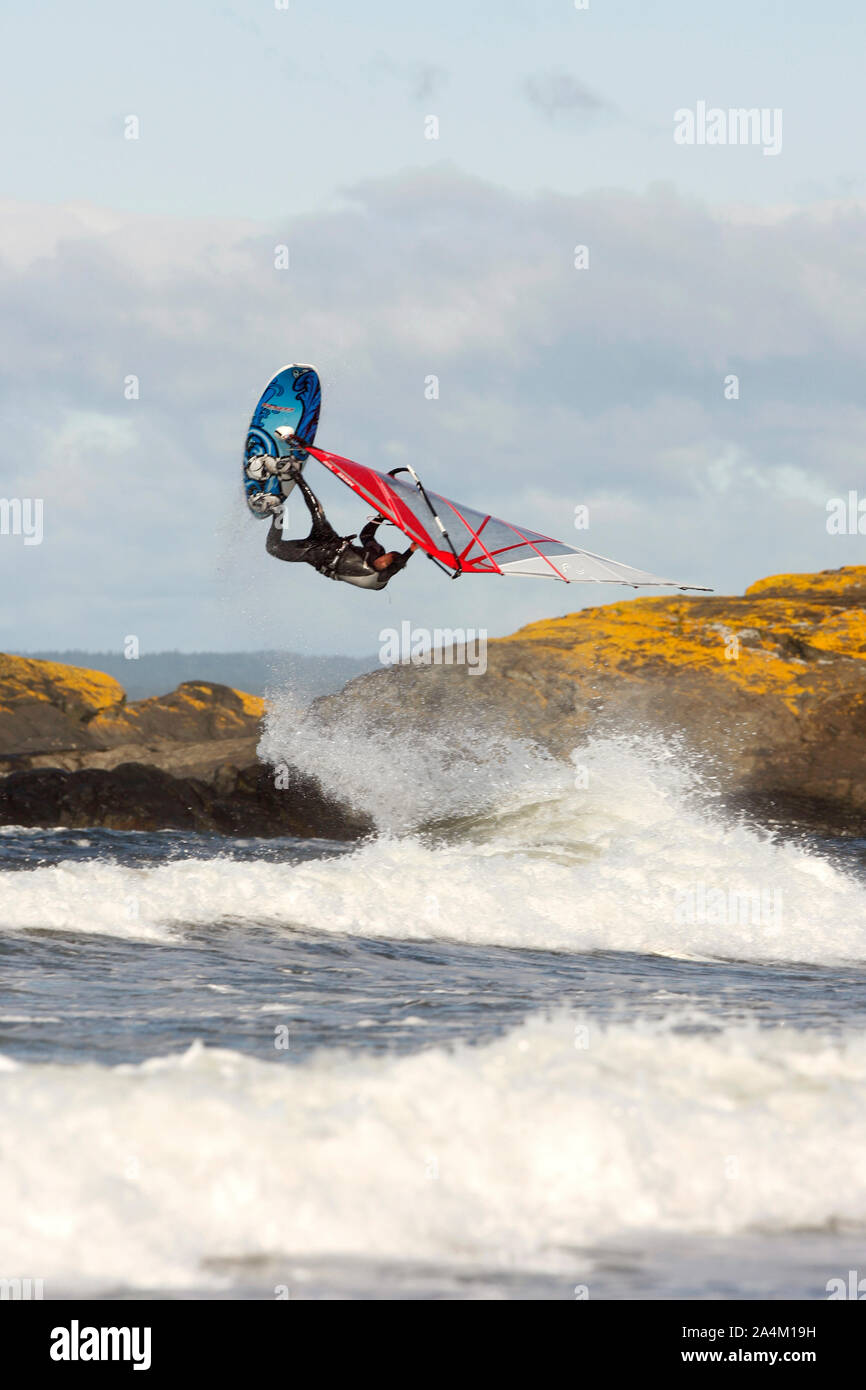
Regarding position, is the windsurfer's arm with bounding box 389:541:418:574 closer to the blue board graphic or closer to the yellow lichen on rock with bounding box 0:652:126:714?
the blue board graphic

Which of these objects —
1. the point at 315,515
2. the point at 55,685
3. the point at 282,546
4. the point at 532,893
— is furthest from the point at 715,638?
the point at 55,685

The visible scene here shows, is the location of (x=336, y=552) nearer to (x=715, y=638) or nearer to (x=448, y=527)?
(x=448, y=527)

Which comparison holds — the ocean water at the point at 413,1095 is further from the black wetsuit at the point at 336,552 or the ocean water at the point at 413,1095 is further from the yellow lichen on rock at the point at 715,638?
the yellow lichen on rock at the point at 715,638

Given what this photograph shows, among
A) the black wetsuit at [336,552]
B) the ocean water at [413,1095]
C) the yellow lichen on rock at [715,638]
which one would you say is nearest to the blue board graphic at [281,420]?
the black wetsuit at [336,552]

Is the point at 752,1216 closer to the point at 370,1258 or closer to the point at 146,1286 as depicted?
the point at 370,1258

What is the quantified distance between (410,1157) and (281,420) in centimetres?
939

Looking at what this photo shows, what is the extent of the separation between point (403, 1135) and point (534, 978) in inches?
192

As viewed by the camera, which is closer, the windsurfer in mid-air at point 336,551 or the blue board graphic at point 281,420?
the windsurfer in mid-air at point 336,551

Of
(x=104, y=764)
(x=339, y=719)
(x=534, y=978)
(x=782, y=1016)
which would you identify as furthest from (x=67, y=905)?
(x=104, y=764)

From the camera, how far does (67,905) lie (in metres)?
12.8

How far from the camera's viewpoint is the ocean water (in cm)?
525

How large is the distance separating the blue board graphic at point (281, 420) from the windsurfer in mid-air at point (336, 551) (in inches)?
15.6

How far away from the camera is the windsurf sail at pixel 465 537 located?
42.0ft

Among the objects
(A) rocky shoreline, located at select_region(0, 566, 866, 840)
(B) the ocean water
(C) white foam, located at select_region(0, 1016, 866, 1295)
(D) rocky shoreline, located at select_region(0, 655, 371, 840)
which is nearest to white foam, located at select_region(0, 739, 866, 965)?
(B) the ocean water
